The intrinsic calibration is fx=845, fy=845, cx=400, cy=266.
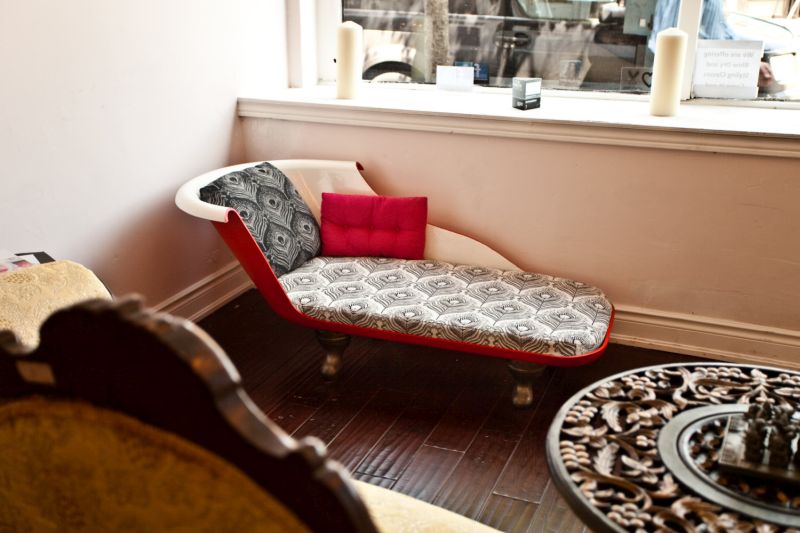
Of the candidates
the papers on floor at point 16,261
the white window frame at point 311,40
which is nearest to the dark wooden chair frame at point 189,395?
the papers on floor at point 16,261

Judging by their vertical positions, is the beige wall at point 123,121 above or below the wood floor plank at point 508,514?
above

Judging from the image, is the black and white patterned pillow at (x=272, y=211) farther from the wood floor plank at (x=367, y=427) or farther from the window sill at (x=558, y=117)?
the wood floor plank at (x=367, y=427)

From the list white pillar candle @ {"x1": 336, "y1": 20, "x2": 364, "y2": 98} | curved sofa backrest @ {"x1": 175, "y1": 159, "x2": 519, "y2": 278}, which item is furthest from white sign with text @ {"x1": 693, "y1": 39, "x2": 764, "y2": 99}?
white pillar candle @ {"x1": 336, "y1": 20, "x2": 364, "y2": 98}

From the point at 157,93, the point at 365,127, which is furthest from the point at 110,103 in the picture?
the point at 365,127

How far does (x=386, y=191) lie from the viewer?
3404 millimetres

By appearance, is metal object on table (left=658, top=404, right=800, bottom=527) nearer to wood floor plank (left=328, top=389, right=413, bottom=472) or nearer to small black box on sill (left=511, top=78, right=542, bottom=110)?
wood floor plank (left=328, top=389, right=413, bottom=472)

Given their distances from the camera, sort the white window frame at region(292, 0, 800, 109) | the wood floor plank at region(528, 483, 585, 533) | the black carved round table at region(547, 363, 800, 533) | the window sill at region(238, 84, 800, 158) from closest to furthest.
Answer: the black carved round table at region(547, 363, 800, 533), the wood floor plank at region(528, 483, 585, 533), the window sill at region(238, 84, 800, 158), the white window frame at region(292, 0, 800, 109)

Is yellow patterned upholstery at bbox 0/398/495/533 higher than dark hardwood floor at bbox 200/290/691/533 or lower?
higher

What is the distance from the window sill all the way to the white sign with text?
0.21 feet

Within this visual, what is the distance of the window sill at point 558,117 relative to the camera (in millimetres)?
2838

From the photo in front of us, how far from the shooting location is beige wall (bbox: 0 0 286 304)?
8.12ft

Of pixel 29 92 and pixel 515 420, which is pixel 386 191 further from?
pixel 29 92

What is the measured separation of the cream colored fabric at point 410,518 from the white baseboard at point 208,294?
6.03 ft

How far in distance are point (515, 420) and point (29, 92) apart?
5.80 ft
